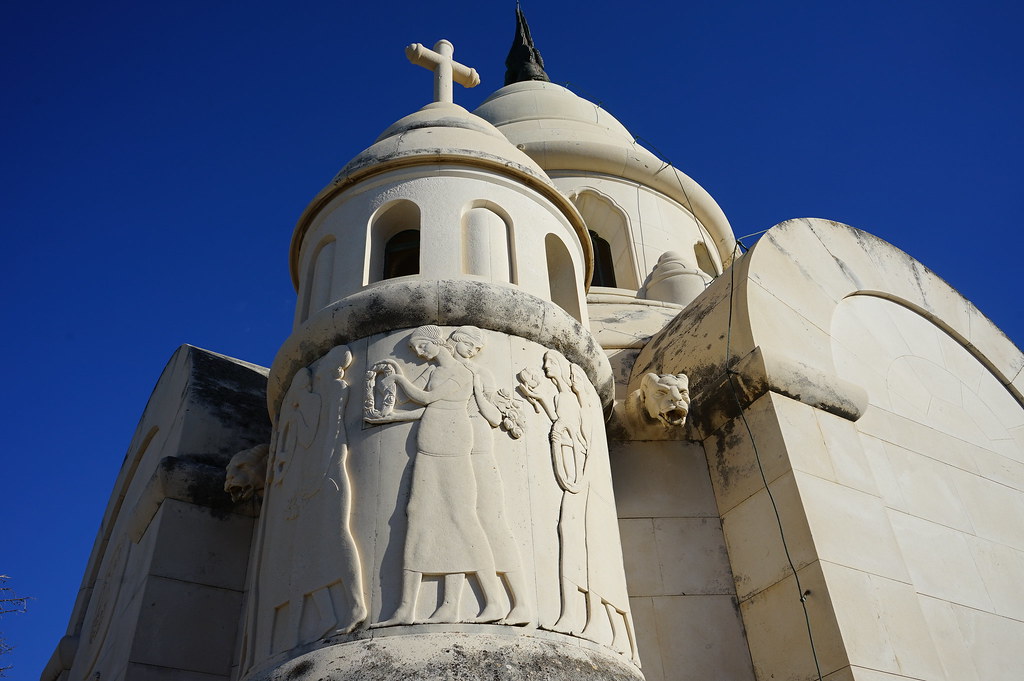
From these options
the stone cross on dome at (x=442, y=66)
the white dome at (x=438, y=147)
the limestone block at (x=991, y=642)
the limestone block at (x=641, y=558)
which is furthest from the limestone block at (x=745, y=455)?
the stone cross on dome at (x=442, y=66)

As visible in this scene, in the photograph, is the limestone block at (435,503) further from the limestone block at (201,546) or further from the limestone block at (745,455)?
the limestone block at (201,546)

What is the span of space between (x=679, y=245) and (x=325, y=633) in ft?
40.8

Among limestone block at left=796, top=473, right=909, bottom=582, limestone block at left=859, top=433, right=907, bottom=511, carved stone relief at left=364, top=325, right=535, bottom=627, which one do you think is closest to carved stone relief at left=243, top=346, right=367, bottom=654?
carved stone relief at left=364, top=325, right=535, bottom=627

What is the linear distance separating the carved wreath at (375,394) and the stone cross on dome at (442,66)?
4.81 metres

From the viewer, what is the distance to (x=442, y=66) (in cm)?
1091

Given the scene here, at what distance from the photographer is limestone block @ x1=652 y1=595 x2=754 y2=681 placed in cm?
716

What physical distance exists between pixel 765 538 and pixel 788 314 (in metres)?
2.34

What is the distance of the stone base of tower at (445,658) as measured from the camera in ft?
16.7

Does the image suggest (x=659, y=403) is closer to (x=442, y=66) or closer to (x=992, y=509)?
(x=992, y=509)

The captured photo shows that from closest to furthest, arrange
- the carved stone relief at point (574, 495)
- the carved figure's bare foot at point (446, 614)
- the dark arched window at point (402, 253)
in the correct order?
1. the carved figure's bare foot at point (446, 614)
2. the carved stone relief at point (574, 495)
3. the dark arched window at point (402, 253)

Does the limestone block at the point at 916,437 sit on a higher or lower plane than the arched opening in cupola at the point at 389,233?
lower

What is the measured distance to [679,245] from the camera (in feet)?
54.9

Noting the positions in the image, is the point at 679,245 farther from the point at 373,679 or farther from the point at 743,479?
the point at 373,679

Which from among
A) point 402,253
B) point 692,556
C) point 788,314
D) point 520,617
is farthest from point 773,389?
point 402,253
